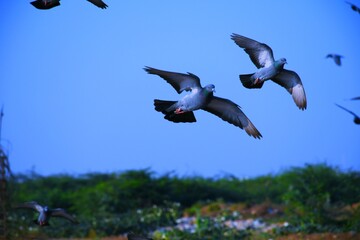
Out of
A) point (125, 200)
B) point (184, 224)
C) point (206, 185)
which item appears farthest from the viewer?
point (206, 185)

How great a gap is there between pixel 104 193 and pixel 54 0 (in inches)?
445

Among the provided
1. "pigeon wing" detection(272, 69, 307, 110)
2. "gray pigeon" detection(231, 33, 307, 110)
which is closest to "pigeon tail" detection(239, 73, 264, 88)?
"gray pigeon" detection(231, 33, 307, 110)

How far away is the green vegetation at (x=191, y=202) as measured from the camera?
13.3m

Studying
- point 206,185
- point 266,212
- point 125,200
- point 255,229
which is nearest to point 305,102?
point 255,229

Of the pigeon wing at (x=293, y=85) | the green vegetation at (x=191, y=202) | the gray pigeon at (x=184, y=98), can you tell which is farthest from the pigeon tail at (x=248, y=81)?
the green vegetation at (x=191, y=202)

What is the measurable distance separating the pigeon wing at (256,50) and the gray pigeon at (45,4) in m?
2.23

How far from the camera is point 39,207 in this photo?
29.7 ft

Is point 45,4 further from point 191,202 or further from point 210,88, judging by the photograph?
point 191,202

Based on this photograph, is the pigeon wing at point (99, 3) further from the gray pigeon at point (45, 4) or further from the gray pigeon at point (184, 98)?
the gray pigeon at point (184, 98)

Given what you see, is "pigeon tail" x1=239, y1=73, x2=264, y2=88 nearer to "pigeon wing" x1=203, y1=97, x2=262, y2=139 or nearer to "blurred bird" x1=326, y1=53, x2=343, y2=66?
"pigeon wing" x1=203, y1=97, x2=262, y2=139

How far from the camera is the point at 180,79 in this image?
27.2 ft

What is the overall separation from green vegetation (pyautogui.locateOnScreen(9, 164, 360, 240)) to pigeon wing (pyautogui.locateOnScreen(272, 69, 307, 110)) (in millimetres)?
3511

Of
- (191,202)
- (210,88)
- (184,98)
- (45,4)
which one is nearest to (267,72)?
(210,88)

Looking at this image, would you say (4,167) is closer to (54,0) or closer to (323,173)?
(54,0)
